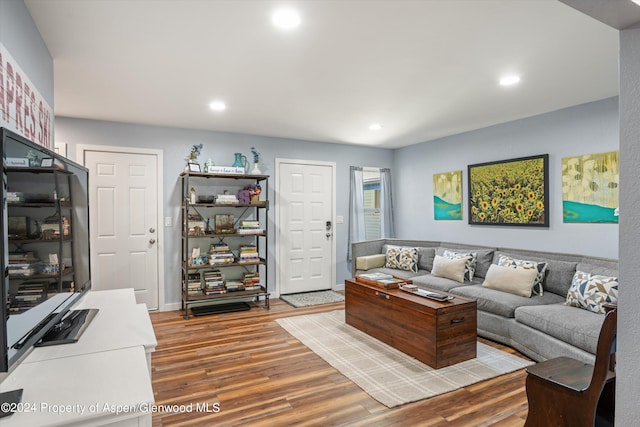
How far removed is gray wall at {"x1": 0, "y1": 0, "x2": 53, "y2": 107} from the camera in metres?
1.66

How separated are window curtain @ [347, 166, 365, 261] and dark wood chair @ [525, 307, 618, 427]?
13.5 feet


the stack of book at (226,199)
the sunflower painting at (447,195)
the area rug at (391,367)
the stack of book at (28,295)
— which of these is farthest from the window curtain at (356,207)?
the stack of book at (28,295)

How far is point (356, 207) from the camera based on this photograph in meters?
6.04

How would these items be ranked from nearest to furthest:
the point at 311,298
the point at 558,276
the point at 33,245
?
1. the point at 33,245
2. the point at 558,276
3. the point at 311,298

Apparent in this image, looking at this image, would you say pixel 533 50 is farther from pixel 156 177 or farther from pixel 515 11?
pixel 156 177

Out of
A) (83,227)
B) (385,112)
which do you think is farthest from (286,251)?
(83,227)

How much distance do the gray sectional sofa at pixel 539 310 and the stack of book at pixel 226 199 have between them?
2.34 m

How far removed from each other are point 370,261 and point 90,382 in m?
4.42

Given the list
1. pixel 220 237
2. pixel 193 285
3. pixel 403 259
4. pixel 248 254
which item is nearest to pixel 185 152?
pixel 220 237

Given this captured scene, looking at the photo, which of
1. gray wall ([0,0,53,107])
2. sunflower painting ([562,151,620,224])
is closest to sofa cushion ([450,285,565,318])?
sunflower painting ([562,151,620,224])

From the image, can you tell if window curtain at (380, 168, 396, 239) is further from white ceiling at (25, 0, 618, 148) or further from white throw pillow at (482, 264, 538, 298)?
white throw pillow at (482, 264, 538, 298)

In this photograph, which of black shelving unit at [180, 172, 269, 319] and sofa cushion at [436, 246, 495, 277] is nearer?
sofa cushion at [436, 246, 495, 277]

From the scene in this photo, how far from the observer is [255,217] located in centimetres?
520

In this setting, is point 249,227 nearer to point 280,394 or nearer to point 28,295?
point 280,394
